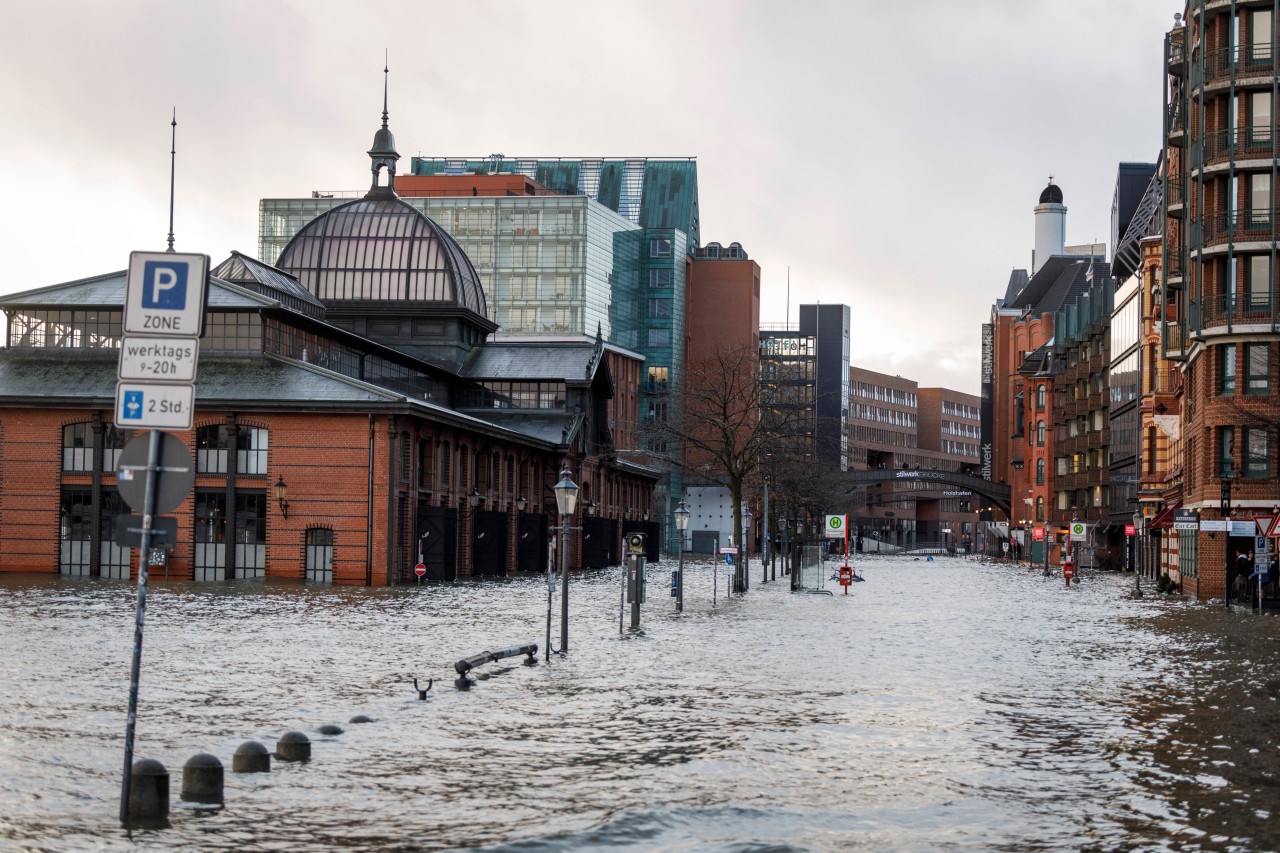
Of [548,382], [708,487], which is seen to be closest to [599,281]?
[708,487]

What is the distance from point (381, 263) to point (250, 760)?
271 feet

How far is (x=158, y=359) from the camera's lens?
1307cm

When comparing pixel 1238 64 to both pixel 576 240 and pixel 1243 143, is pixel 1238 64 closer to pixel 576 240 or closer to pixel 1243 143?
pixel 1243 143

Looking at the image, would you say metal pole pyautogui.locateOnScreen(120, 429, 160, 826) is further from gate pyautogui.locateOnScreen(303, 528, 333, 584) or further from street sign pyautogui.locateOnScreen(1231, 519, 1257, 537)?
gate pyautogui.locateOnScreen(303, 528, 333, 584)

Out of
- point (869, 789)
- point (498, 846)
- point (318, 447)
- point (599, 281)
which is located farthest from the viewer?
point (599, 281)

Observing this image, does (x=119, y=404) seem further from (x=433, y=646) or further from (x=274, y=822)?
(x=433, y=646)

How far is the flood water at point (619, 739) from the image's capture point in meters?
12.8

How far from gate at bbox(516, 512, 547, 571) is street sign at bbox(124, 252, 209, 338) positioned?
69228 mm

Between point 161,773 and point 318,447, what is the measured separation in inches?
1945

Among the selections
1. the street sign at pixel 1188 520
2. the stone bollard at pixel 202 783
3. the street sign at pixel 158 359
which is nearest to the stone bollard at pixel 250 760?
the stone bollard at pixel 202 783

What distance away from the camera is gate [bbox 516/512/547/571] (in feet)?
271

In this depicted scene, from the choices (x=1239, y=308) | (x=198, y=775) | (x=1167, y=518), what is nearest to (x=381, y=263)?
(x=1167, y=518)

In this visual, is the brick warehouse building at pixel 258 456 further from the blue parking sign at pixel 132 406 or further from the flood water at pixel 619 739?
the blue parking sign at pixel 132 406

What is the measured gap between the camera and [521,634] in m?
33.5
